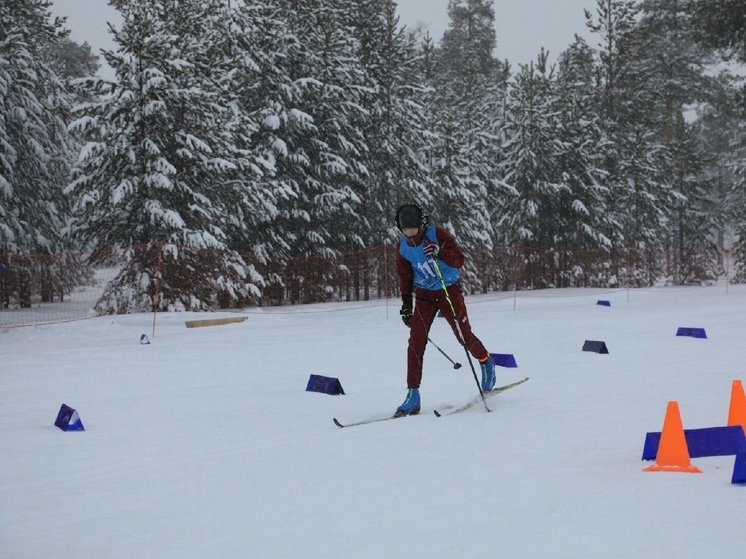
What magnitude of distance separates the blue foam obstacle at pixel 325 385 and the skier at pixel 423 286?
1658mm

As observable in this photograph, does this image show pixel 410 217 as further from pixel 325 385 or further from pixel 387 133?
pixel 387 133

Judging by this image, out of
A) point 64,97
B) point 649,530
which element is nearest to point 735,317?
point 649,530

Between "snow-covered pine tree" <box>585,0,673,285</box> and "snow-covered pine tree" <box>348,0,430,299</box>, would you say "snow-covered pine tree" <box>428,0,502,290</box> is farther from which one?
"snow-covered pine tree" <box>585,0,673,285</box>

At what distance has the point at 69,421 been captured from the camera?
7.63 metres

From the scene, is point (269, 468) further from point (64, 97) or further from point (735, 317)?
point (64, 97)

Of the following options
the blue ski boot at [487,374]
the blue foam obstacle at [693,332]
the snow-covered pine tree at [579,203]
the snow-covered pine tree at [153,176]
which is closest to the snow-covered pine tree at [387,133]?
the snow-covered pine tree at [579,203]

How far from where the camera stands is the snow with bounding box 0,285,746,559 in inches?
167

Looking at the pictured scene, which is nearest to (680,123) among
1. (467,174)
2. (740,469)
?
(467,174)

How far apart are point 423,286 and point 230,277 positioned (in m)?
15.7

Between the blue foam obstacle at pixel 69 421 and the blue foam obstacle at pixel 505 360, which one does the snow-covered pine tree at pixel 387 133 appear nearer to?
the blue foam obstacle at pixel 505 360

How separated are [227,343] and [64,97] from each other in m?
19.1

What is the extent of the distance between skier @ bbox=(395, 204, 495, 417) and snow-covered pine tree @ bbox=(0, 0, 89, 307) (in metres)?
16.8

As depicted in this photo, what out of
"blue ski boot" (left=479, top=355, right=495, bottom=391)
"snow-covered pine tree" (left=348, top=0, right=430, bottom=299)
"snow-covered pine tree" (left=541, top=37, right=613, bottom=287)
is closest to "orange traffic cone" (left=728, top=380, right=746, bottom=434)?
"blue ski boot" (left=479, top=355, right=495, bottom=391)

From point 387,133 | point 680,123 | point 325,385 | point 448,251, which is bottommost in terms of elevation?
point 325,385
